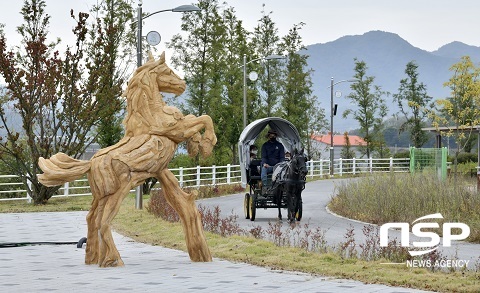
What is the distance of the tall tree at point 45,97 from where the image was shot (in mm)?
33969

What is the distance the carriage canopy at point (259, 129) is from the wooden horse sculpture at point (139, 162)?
11.0 meters

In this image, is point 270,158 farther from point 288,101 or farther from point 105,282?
point 288,101

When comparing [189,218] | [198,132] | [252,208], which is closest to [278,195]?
[252,208]

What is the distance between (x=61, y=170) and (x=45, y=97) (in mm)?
19114

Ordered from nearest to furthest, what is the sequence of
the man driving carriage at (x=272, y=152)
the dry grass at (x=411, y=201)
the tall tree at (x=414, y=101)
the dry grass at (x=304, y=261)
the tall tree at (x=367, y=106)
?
the dry grass at (x=304, y=261) → the dry grass at (x=411, y=201) → the man driving carriage at (x=272, y=152) → the tall tree at (x=367, y=106) → the tall tree at (x=414, y=101)

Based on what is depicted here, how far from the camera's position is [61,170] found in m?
15.8

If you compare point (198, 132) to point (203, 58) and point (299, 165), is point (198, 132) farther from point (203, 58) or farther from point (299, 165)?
point (203, 58)

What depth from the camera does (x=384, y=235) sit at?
64.3 ft

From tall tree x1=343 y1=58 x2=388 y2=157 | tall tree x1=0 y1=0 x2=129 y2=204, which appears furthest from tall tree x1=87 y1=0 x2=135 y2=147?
tall tree x1=343 y1=58 x2=388 y2=157

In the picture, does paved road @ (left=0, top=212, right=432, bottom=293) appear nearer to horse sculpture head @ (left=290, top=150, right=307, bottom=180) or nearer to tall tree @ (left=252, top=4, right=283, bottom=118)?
horse sculpture head @ (left=290, top=150, right=307, bottom=180)

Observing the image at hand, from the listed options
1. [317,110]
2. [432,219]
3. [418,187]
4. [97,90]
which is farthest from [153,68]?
[317,110]

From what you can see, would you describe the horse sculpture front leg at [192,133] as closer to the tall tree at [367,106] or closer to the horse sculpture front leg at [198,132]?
the horse sculpture front leg at [198,132]

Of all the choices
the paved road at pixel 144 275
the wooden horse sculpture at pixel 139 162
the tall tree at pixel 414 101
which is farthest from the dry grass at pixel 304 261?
the tall tree at pixel 414 101

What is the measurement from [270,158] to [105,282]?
43.2 feet
